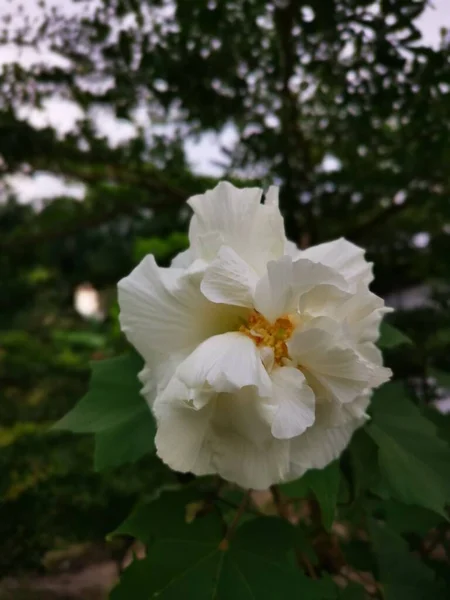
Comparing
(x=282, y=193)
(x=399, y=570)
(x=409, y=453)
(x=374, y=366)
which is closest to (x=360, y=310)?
(x=374, y=366)

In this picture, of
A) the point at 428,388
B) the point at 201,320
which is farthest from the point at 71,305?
the point at 201,320

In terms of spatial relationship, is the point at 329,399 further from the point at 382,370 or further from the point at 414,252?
the point at 414,252

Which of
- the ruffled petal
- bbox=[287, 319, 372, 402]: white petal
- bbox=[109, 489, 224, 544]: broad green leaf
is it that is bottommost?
bbox=[109, 489, 224, 544]: broad green leaf

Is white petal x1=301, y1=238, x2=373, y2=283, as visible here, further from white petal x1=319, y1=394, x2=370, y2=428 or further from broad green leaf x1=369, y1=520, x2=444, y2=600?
broad green leaf x1=369, y1=520, x2=444, y2=600

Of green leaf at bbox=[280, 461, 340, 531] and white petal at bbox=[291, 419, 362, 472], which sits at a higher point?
white petal at bbox=[291, 419, 362, 472]

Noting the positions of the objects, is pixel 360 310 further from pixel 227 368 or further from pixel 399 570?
pixel 399 570

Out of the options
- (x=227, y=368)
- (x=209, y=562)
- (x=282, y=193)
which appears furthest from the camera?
(x=282, y=193)

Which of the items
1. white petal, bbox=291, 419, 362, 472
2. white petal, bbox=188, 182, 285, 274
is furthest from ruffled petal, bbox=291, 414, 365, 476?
white petal, bbox=188, 182, 285, 274

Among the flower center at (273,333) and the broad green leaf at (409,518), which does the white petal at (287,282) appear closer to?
the flower center at (273,333)
